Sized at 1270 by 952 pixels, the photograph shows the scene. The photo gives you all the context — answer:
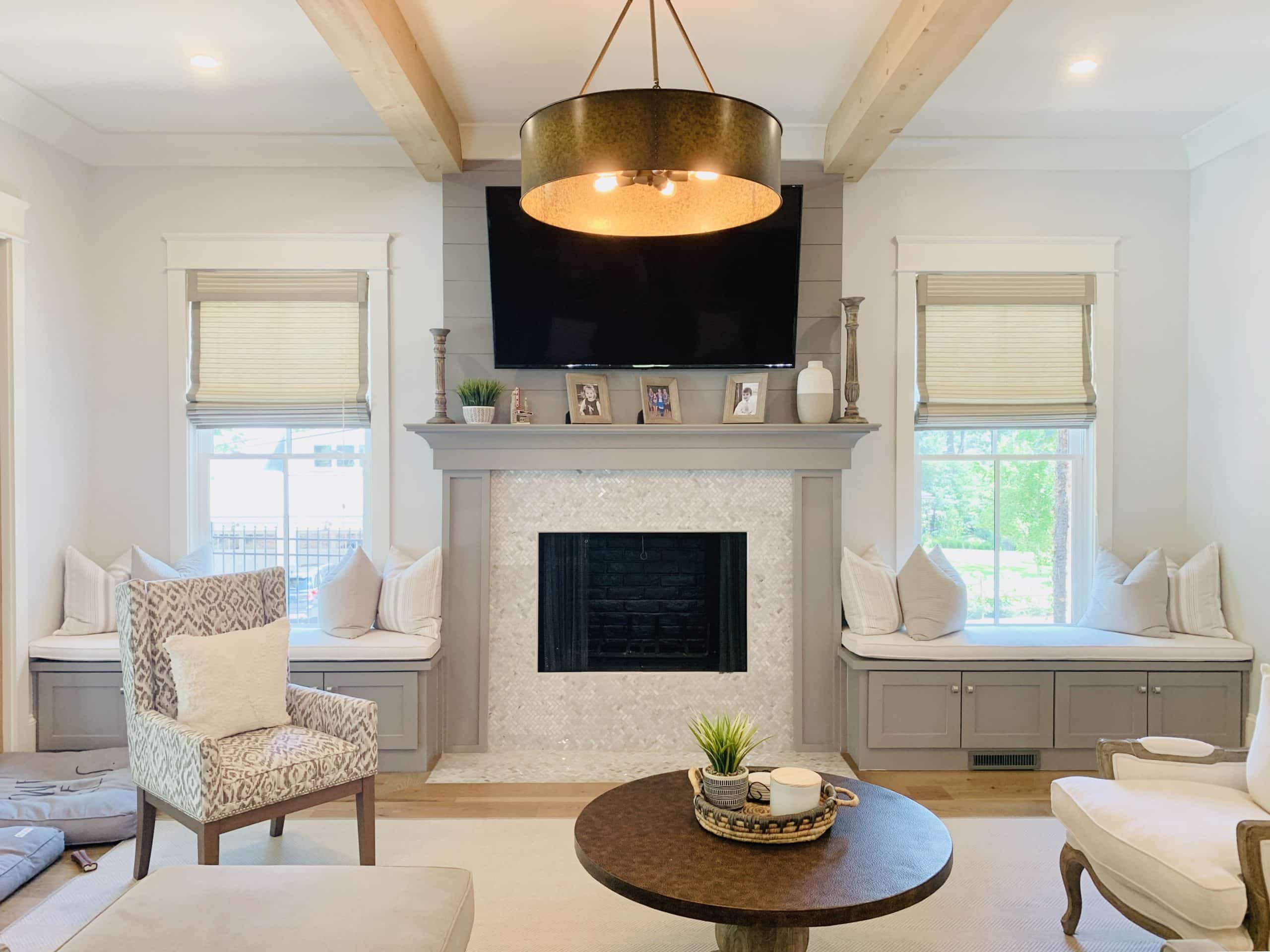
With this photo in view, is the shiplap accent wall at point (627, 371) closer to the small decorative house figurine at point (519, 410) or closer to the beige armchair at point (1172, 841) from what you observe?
the small decorative house figurine at point (519, 410)

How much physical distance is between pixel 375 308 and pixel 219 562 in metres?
1.46

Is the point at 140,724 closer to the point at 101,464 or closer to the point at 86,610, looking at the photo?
the point at 86,610

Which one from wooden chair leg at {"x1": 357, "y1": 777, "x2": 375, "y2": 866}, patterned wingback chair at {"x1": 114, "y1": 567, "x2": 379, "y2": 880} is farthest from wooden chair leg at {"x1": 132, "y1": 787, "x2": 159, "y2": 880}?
wooden chair leg at {"x1": 357, "y1": 777, "x2": 375, "y2": 866}

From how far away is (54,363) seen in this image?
160 inches

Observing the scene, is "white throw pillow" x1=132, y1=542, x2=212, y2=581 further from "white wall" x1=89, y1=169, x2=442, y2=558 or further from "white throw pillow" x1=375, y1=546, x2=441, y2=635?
"white throw pillow" x1=375, y1=546, x2=441, y2=635

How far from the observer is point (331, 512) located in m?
4.48

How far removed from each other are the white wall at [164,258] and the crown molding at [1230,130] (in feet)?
11.6

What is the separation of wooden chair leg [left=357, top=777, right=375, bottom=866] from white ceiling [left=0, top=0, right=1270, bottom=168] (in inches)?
99.7

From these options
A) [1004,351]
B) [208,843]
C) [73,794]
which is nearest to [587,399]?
[1004,351]

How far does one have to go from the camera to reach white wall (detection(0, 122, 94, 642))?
3.92m

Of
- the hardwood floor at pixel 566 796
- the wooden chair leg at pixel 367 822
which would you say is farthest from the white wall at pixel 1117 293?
the wooden chair leg at pixel 367 822

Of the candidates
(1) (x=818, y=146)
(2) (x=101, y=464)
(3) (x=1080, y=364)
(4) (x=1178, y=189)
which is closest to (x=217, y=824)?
(2) (x=101, y=464)

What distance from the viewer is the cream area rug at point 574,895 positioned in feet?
8.34

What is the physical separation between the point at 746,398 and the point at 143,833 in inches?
114
